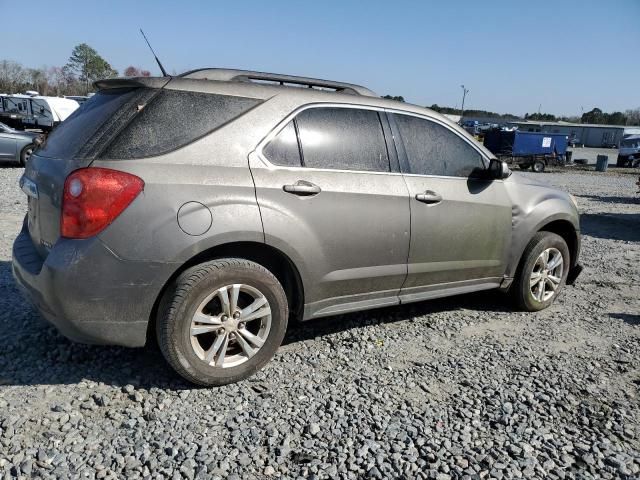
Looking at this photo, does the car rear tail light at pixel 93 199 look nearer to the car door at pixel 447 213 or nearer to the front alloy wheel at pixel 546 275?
the car door at pixel 447 213

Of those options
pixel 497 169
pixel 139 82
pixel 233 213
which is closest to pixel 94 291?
pixel 233 213

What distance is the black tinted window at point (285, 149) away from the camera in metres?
3.20

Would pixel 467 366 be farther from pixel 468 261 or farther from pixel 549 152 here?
pixel 549 152

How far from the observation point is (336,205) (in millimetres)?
3359

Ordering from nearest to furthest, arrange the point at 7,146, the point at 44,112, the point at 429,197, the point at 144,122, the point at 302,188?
the point at 144,122
the point at 302,188
the point at 429,197
the point at 7,146
the point at 44,112

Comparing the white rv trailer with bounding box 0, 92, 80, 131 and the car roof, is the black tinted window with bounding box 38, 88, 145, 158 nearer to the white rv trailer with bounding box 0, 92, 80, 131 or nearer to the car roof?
the car roof

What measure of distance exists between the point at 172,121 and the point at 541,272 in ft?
11.4

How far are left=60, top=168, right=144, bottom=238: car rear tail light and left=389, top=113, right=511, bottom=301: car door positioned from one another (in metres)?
1.95

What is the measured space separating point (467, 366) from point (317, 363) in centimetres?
104

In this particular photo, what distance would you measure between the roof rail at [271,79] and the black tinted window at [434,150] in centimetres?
41

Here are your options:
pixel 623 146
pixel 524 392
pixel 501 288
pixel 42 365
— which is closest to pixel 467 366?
pixel 524 392

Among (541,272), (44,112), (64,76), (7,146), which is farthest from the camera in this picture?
(64,76)

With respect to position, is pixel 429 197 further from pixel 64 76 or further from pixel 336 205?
pixel 64 76

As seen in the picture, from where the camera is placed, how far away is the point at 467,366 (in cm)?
363
